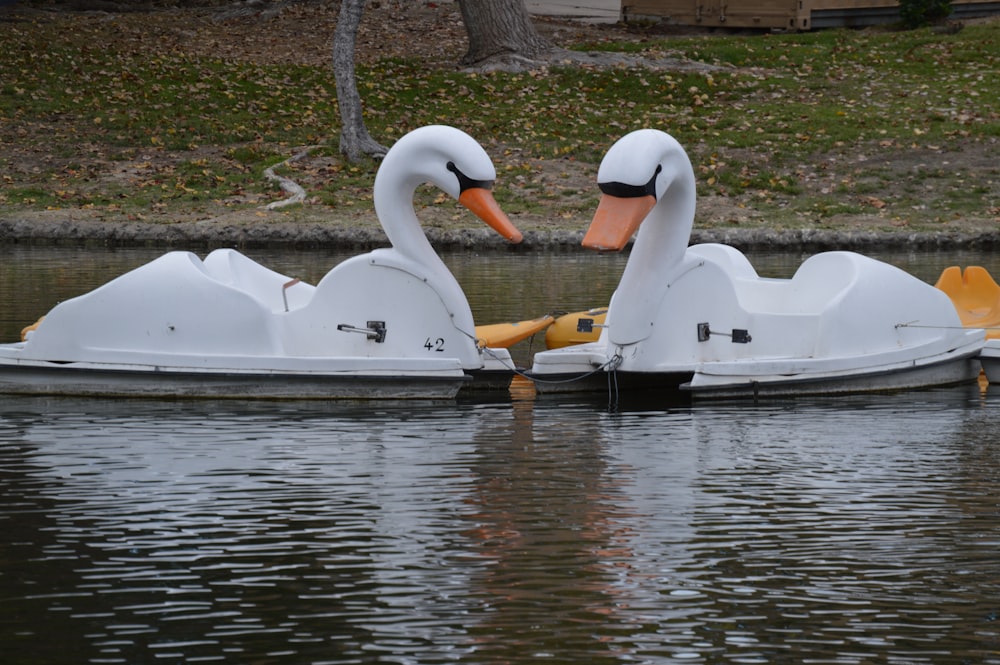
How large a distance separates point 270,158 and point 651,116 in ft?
19.0

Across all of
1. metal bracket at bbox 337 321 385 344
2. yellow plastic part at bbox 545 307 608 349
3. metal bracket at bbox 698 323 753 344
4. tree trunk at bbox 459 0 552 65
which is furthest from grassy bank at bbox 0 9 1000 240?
metal bracket at bbox 337 321 385 344

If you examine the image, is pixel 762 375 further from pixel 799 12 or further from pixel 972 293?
pixel 799 12

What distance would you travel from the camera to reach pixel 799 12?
106 feet

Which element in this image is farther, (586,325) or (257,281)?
(586,325)

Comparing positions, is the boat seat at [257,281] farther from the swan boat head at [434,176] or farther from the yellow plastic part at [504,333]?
the yellow plastic part at [504,333]

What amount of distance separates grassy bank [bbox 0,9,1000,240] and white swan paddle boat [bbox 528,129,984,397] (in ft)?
29.8

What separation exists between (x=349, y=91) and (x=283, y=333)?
13.0 m

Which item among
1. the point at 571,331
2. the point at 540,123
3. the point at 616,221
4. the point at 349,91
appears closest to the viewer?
the point at 616,221

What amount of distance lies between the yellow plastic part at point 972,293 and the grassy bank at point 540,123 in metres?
7.28

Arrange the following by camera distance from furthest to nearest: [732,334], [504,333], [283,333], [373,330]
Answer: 1. [504,333]
2. [732,334]
3. [283,333]
4. [373,330]

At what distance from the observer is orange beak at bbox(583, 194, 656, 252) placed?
10.9 metres

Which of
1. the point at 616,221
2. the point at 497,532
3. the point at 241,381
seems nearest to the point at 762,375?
the point at 616,221

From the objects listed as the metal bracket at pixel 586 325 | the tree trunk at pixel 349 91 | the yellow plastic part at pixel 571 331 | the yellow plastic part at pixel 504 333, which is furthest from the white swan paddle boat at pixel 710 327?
the tree trunk at pixel 349 91

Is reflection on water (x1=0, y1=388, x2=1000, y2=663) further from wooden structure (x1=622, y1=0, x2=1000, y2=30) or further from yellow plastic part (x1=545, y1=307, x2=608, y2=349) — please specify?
wooden structure (x1=622, y1=0, x2=1000, y2=30)
